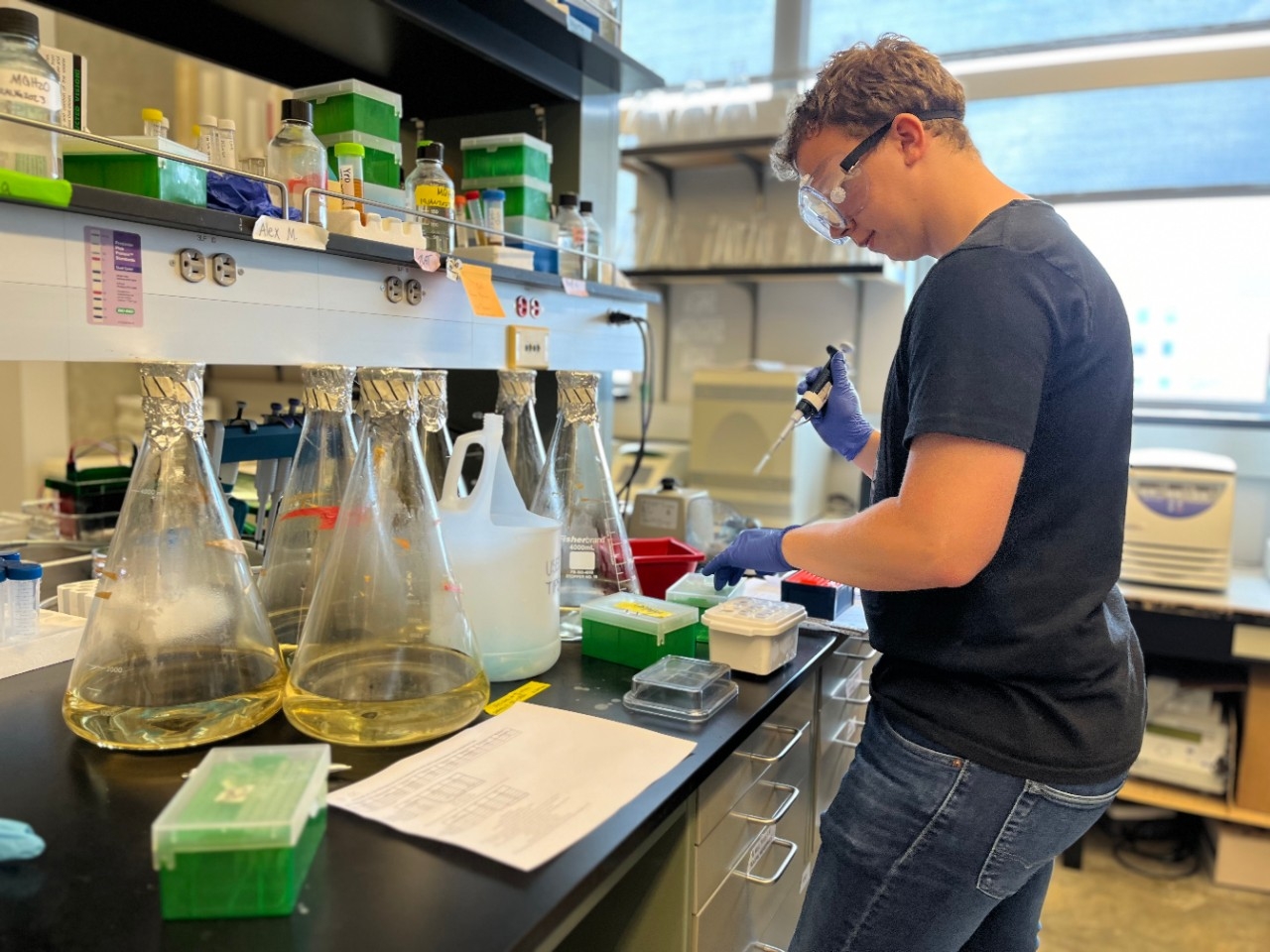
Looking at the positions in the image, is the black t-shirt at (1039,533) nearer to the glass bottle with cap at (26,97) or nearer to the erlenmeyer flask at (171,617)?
the erlenmeyer flask at (171,617)

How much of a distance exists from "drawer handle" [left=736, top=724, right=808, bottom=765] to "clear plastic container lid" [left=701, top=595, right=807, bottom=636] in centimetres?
12

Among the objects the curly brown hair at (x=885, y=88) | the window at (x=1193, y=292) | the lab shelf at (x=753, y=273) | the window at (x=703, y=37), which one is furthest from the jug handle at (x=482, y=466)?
the window at (x=703, y=37)

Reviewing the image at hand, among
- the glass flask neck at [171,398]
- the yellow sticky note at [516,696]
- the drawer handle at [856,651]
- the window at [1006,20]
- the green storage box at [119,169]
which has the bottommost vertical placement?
the drawer handle at [856,651]

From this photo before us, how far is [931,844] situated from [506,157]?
129cm

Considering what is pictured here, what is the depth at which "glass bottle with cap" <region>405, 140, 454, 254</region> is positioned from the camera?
1345 millimetres

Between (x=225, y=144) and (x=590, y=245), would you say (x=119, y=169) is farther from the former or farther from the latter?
(x=590, y=245)

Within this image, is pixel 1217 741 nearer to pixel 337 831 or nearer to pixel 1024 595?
pixel 1024 595

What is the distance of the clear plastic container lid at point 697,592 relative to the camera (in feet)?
4.23

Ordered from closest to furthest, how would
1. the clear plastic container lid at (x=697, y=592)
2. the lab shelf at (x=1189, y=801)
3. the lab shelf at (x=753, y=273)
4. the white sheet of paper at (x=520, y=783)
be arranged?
the white sheet of paper at (x=520, y=783)
the clear plastic container lid at (x=697, y=592)
the lab shelf at (x=1189, y=801)
the lab shelf at (x=753, y=273)

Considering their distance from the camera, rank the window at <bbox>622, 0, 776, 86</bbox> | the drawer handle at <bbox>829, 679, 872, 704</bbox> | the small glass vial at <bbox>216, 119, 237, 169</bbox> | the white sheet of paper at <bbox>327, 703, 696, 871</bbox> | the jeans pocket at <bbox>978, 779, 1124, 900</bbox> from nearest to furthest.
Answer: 1. the white sheet of paper at <bbox>327, 703, 696, 871</bbox>
2. the jeans pocket at <bbox>978, 779, 1124, 900</bbox>
3. the small glass vial at <bbox>216, 119, 237, 169</bbox>
4. the drawer handle at <bbox>829, 679, 872, 704</bbox>
5. the window at <bbox>622, 0, 776, 86</bbox>

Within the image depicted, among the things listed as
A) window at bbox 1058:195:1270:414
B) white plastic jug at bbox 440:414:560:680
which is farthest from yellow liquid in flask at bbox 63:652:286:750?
window at bbox 1058:195:1270:414

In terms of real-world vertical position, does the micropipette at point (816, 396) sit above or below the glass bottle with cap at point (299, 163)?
below

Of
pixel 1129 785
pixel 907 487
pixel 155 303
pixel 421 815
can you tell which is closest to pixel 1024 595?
pixel 907 487

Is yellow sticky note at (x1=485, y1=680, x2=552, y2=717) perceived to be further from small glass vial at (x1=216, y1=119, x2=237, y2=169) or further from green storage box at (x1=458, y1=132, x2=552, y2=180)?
green storage box at (x1=458, y1=132, x2=552, y2=180)
